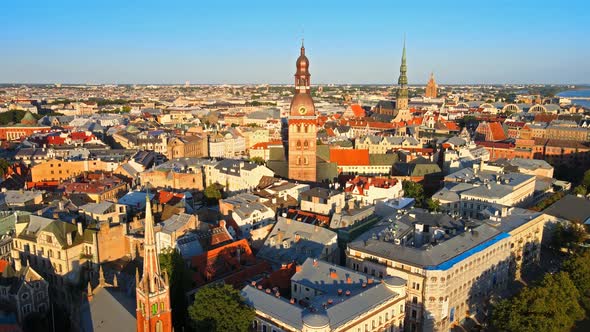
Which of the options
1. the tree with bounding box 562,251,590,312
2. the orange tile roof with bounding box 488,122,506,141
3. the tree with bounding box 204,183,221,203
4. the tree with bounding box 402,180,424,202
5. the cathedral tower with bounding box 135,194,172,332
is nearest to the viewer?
the cathedral tower with bounding box 135,194,172,332

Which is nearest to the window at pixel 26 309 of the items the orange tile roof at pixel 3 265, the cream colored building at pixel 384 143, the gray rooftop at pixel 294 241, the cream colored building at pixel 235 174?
the orange tile roof at pixel 3 265

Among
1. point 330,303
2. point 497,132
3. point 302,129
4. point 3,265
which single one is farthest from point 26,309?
point 497,132

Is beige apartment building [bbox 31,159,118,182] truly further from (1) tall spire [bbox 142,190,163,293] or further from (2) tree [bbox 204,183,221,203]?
(1) tall spire [bbox 142,190,163,293]

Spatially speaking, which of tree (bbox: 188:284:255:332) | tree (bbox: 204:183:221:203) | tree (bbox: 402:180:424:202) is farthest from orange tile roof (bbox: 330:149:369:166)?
tree (bbox: 188:284:255:332)

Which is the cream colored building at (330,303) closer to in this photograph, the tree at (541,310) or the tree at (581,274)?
the tree at (541,310)

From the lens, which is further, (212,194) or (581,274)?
(212,194)

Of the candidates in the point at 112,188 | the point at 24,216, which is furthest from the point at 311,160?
the point at 24,216

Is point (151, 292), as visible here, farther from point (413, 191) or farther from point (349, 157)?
point (349, 157)
